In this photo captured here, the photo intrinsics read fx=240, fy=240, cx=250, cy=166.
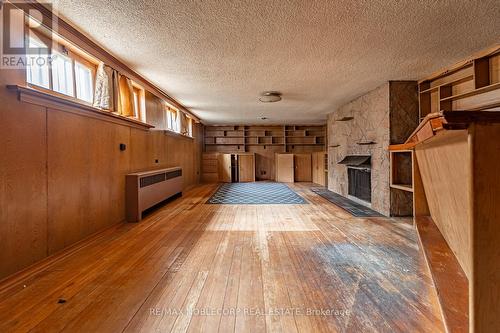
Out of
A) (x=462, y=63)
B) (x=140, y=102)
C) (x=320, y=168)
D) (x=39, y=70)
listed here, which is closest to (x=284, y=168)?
(x=320, y=168)

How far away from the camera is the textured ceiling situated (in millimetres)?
2000

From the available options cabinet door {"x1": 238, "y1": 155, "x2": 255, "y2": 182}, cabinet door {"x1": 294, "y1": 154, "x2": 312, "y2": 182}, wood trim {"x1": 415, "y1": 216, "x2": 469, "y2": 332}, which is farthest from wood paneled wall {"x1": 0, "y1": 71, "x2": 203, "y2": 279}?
cabinet door {"x1": 294, "y1": 154, "x2": 312, "y2": 182}

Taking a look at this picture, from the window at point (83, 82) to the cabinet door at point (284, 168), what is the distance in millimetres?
7198

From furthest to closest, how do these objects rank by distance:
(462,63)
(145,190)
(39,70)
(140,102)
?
(140,102), (145,190), (462,63), (39,70)

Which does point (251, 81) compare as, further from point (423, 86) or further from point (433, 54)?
point (423, 86)

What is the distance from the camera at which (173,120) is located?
6.23 m

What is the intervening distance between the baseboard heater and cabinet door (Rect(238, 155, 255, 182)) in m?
4.50

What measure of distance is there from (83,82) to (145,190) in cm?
175

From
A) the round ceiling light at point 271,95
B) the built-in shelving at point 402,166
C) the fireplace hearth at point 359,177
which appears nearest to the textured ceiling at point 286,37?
the round ceiling light at point 271,95

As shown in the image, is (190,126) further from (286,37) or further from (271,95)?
(286,37)

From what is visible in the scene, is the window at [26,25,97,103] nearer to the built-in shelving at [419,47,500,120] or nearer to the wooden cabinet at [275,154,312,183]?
the built-in shelving at [419,47,500,120]

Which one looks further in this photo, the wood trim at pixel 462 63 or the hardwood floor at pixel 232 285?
the wood trim at pixel 462 63

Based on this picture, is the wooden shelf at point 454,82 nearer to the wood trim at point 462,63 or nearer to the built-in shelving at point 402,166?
the wood trim at point 462,63

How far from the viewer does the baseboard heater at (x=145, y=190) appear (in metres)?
3.65
